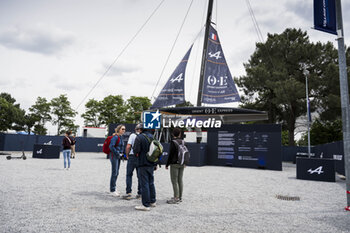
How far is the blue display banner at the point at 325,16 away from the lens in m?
5.94

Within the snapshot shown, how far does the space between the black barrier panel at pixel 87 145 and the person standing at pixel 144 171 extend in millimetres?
28285

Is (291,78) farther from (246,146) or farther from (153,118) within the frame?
(153,118)

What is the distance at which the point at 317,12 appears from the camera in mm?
5996

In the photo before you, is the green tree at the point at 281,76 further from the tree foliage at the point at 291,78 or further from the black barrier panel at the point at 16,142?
the black barrier panel at the point at 16,142

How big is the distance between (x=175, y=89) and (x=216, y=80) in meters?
3.26

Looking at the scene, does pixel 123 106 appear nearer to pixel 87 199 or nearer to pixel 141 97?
pixel 141 97

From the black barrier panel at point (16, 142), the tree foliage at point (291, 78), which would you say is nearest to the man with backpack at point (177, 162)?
the tree foliage at point (291, 78)

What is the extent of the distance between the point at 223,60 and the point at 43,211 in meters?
16.6

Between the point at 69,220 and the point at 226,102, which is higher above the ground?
the point at 226,102

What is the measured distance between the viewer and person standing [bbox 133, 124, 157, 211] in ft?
17.3

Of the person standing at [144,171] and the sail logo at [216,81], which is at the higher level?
the sail logo at [216,81]

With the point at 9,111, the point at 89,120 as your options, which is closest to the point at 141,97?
the point at 89,120

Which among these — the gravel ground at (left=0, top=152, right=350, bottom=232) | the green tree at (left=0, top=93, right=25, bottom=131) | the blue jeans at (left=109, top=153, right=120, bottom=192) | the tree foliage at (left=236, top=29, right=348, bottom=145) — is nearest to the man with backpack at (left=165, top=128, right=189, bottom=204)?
the gravel ground at (left=0, top=152, right=350, bottom=232)

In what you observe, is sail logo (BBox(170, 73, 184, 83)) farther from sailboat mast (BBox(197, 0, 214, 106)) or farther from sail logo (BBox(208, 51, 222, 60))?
sail logo (BBox(208, 51, 222, 60))
